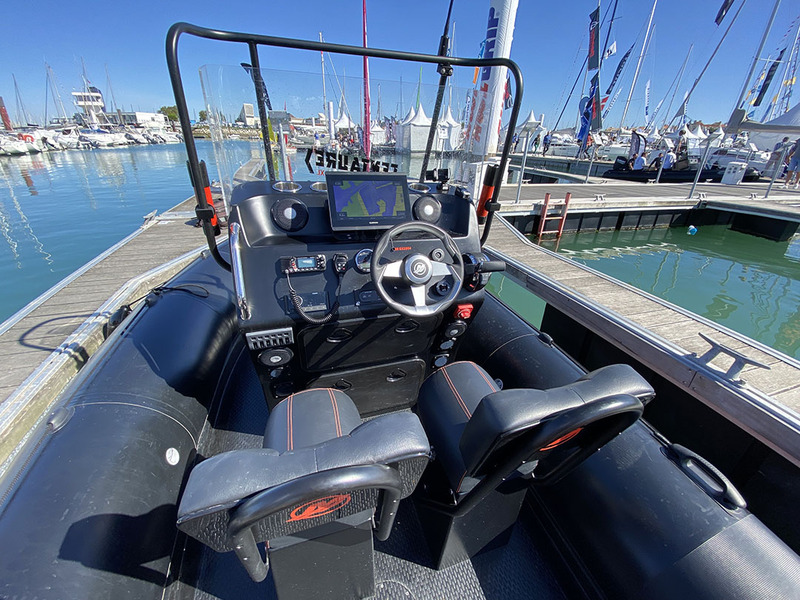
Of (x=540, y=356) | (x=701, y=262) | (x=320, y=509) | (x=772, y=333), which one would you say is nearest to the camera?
(x=320, y=509)

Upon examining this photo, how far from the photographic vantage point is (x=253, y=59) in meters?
1.72

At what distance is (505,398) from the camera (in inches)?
31.2

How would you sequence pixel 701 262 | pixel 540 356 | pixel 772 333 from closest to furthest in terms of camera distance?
pixel 540 356
pixel 772 333
pixel 701 262

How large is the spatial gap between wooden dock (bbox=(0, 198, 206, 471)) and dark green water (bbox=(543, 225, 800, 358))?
7.76m

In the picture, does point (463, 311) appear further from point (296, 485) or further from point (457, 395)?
point (296, 485)

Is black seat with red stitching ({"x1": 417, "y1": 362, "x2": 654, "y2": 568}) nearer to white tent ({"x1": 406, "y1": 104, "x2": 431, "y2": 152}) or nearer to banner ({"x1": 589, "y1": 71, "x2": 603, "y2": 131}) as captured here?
white tent ({"x1": 406, "y1": 104, "x2": 431, "y2": 152})

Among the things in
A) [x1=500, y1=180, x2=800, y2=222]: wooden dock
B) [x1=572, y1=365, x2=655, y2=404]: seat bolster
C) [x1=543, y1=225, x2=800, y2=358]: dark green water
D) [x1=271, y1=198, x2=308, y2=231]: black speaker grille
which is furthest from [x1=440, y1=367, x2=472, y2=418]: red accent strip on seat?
[x1=500, y1=180, x2=800, y2=222]: wooden dock

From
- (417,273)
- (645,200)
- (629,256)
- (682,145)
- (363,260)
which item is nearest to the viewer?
(417,273)

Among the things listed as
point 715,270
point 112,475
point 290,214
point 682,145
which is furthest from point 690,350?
point 682,145

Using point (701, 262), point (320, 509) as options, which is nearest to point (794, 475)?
point (320, 509)

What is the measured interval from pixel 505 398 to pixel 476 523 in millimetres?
760

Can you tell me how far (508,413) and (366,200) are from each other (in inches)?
50.0

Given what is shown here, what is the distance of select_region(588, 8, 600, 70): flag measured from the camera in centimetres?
1177

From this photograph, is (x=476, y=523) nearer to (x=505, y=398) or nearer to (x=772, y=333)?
(x=505, y=398)
